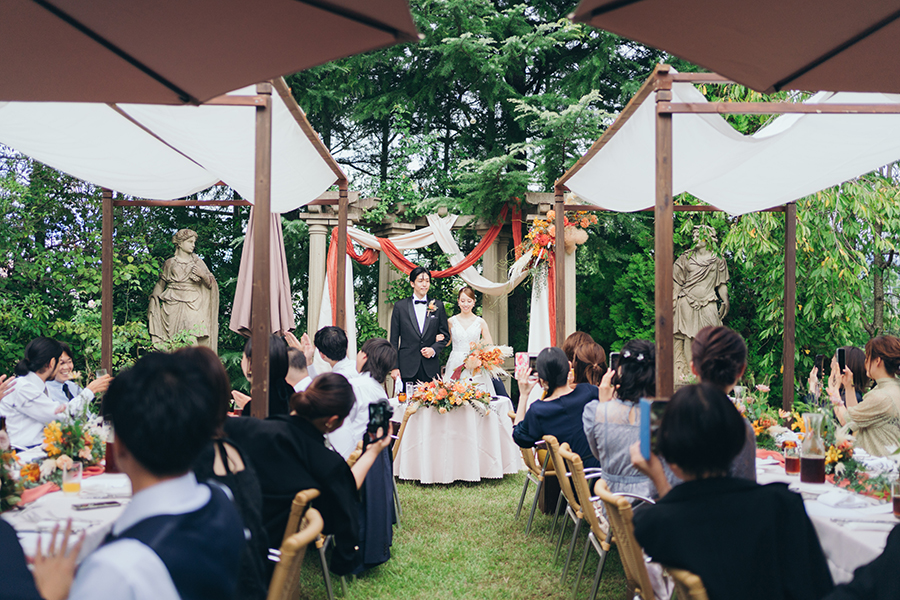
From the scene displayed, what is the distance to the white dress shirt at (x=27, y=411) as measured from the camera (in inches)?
163

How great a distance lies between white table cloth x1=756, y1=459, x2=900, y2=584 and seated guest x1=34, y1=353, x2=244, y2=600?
1781mm

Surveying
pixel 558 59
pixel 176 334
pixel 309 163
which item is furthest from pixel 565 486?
pixel 558 59

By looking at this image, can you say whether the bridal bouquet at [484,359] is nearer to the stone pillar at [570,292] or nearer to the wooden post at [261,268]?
the stone pillar at [570,292]

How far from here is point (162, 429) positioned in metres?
1.27

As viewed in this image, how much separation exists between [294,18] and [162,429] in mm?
1791

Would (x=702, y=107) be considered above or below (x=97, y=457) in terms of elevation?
above

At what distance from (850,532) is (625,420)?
45.6 inches

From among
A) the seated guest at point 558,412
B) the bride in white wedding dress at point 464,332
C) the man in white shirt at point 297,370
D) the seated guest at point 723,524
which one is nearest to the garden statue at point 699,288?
the bride in white wedding dress at point 464,332

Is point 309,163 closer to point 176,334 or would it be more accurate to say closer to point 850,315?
point 176,334

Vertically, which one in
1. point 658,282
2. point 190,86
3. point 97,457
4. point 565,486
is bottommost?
point 565,486

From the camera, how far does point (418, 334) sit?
7379 mm

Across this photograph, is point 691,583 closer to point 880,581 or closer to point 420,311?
point 880,581

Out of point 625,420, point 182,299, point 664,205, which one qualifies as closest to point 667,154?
point 664,205

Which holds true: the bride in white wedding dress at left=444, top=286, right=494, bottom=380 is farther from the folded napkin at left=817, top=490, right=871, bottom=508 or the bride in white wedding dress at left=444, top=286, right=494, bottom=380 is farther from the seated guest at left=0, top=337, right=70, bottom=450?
the folded napkin at left=817, top=490, right=871, bottom=508
